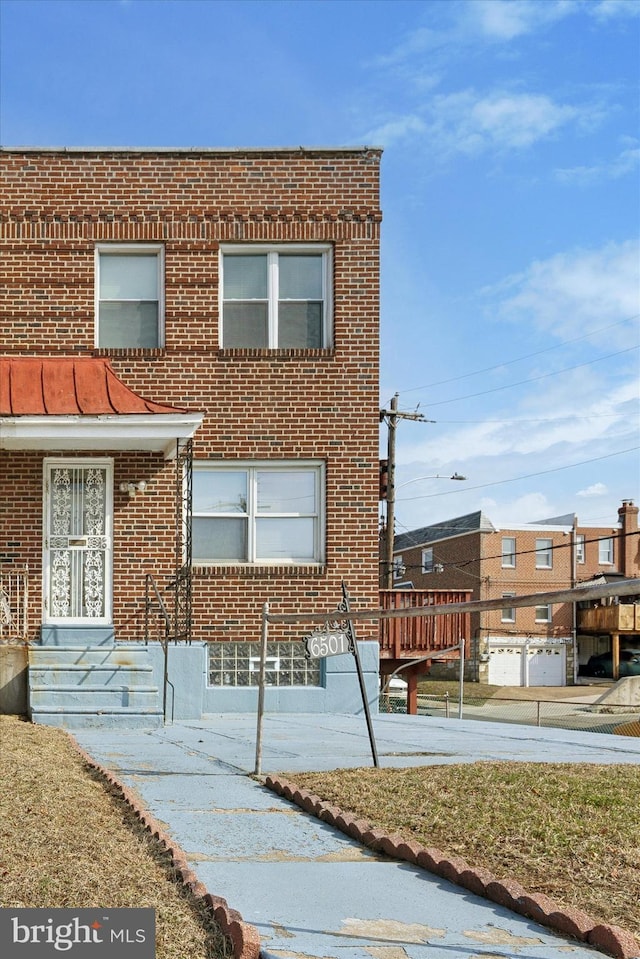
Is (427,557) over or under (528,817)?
over

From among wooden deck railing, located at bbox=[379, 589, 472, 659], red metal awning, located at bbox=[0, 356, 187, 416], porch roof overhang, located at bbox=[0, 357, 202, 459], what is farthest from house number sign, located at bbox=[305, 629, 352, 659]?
wooden deck railing, located at bbox=[379, 589, 472, 659]

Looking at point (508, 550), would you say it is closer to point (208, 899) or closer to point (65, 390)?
point (65, 390)

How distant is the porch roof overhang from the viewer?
15.0 meters

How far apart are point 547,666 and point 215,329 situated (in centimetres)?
4281

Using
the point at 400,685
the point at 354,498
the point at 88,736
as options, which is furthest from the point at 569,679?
the point at 88,736

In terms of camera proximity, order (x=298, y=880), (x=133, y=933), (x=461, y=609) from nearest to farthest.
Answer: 1. (x=133, y=933)
2. (x=298, y=880)
3. (x=461, y=609)

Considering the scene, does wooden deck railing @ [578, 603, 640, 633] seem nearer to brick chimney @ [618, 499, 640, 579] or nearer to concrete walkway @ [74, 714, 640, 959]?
brick chimney @ [618, 499, 640, 579]

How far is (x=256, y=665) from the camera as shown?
17.0 metres

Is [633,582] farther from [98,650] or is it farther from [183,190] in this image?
[183,190]

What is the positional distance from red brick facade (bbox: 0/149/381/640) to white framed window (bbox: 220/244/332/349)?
0.68ft

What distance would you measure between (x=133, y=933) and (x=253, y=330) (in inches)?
530

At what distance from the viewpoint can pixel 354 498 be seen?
56.0 feet

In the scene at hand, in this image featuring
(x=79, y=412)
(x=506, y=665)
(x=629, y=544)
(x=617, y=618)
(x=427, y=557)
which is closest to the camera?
(x=79, y=412)

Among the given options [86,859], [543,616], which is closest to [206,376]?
[86,859]
